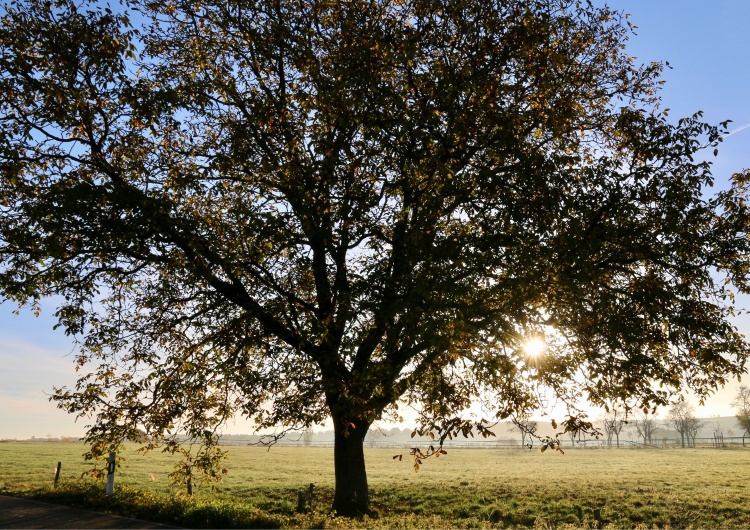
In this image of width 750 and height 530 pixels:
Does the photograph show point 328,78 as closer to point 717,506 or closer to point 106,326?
point 106,326

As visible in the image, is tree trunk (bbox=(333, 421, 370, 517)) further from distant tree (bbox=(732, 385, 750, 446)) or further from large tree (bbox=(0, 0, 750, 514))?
distant tree (bbox=(732, 385, 750, 446))

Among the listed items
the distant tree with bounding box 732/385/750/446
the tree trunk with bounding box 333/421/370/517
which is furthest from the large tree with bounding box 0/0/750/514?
the distant tree with bounding box 732/385/750/446

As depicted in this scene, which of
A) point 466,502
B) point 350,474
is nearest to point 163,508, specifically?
point 350,474

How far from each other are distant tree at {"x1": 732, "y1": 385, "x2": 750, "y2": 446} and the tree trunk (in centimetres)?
9441

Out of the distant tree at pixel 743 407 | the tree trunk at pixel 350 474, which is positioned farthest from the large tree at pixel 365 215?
the distant tree at pixel 743 407

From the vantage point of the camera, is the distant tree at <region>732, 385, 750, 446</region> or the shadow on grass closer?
the shadow on grass

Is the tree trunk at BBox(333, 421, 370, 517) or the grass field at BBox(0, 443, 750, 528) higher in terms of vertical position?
the tree trunk at BBox(333, 421, 370, 517)

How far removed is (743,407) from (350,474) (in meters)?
106

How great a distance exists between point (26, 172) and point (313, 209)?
25.8ft

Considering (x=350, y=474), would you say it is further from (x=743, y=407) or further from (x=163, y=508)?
(x=743, y=407)

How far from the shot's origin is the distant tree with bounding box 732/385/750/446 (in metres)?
86.1

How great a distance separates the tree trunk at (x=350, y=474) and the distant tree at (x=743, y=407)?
94410 mm

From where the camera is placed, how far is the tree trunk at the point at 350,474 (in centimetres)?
1527

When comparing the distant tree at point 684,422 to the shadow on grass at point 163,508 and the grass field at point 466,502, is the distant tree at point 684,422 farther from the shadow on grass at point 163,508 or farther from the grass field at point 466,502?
the shadow on grass at point 163,508
